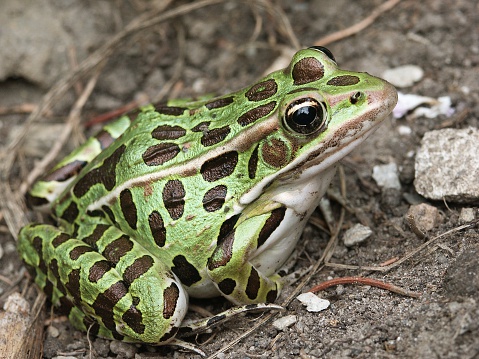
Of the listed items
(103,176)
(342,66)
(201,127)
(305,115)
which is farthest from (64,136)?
(305,115)

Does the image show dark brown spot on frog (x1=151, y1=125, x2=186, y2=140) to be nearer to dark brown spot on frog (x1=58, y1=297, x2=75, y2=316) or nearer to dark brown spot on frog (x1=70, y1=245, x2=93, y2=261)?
dark brown spot on frog (x1=70, y1=245, x2=93, y2=261)

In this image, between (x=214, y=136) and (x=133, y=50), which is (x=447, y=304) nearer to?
(x=214, y=136)

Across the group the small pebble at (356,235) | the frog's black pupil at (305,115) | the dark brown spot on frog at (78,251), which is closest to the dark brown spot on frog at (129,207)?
the dark brown spot on frog at (78,251)

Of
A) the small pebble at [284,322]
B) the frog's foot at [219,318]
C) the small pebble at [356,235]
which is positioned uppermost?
the small pebble at [356,235]

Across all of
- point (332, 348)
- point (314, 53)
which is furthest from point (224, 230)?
point (314, 53)

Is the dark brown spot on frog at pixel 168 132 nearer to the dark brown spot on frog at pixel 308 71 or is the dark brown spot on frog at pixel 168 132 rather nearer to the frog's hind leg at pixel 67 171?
the frog's hind leg at pixel 67 171

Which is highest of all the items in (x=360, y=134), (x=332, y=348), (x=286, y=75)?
(x=286, y=75)

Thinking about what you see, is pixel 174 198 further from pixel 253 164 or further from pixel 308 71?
pixel 308 71
